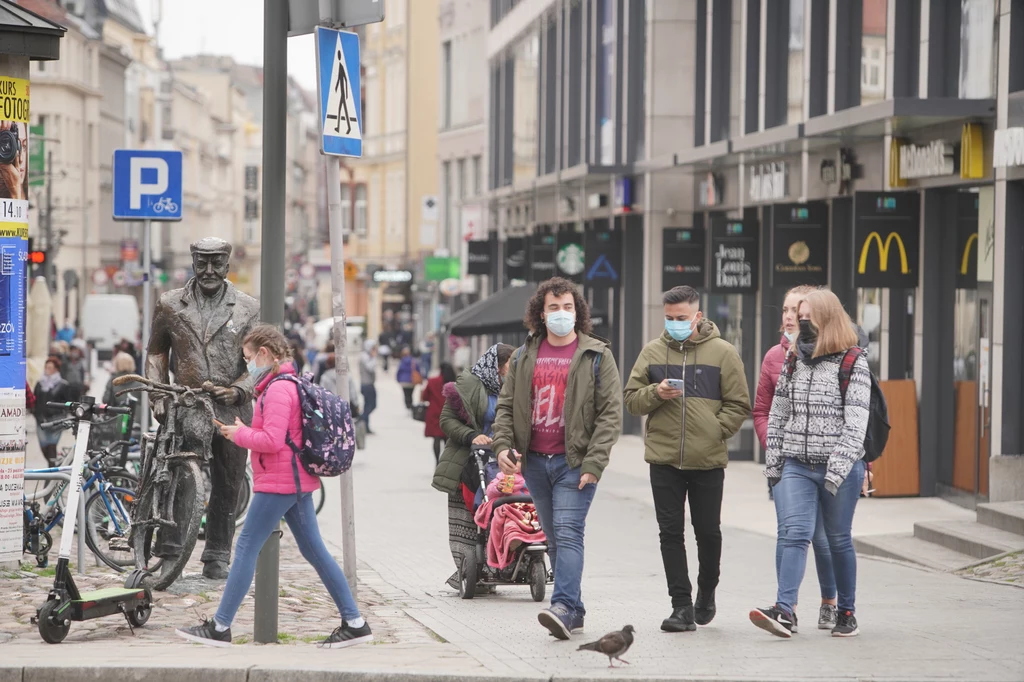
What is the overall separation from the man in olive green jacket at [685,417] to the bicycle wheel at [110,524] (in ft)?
12.6

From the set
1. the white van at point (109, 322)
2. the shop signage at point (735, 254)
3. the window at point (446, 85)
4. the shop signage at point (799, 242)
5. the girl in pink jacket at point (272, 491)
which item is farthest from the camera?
the window at point (446, 85)

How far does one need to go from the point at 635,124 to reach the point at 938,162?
12327 millimetres

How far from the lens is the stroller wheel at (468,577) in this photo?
10.8 metres

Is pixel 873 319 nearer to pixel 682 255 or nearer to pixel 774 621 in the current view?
pixel 682 255

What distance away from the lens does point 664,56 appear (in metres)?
26.6

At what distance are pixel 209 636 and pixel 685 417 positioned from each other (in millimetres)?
2515

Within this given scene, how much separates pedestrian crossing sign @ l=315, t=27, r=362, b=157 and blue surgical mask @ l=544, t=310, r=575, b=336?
125 cm

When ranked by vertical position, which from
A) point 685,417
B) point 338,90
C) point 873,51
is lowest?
point 685,417

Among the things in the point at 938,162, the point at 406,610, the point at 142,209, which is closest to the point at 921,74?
the point at 938,162

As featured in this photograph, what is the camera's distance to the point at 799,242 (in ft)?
65.0

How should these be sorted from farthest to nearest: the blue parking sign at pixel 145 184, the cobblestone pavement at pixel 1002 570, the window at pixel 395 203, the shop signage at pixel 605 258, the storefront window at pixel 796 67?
the window at pixel 395 203 → the shop signage at pixel 605 258 → the storefront window at pixel 796 67 → the blue parking sign at pixel 145 184 → the cobblestone pavement at pixel 1002 570

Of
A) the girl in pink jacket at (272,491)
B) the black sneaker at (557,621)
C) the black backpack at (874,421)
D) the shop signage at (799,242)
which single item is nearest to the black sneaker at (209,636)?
the girl in pink jacket at (272,491)

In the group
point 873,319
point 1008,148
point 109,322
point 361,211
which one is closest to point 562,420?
point 1008,148

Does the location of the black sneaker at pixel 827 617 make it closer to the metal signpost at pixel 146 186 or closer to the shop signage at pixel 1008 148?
the metal signpost at pixel 146 186
